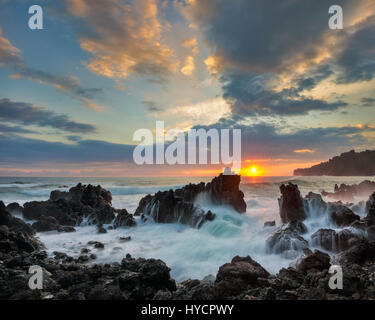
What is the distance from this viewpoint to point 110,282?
8148 mm

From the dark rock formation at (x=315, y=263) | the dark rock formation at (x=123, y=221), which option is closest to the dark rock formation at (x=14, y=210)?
the dark rock formation at (x=123, y=221)

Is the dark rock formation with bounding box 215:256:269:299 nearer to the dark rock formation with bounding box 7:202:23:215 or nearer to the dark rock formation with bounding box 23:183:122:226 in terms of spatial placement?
the dark rock formation with bounding box 23:183:122:226

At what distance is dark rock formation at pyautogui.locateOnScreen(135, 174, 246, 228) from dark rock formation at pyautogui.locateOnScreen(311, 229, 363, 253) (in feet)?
29.6

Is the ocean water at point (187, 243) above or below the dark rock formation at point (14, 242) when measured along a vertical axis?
below

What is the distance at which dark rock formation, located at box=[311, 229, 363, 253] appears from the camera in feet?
40.4

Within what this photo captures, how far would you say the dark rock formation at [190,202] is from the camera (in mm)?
20953

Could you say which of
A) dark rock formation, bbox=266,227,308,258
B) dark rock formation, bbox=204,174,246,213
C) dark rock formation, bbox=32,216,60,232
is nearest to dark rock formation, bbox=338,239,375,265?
dark rock formation, bbox=266,227,308,258

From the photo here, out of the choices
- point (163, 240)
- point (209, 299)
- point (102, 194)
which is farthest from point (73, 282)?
point (102, 194)

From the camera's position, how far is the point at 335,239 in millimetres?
12805

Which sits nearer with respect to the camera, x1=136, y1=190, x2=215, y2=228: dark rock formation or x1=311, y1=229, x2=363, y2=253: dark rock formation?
x1=311, y1=229, x2=363, y2=253: dark rock formation

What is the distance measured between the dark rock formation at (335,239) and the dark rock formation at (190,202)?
901 cm

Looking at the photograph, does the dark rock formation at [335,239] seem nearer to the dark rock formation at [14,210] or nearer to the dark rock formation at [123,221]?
the dark rock formation at [123,221]

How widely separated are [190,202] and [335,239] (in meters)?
13.2
